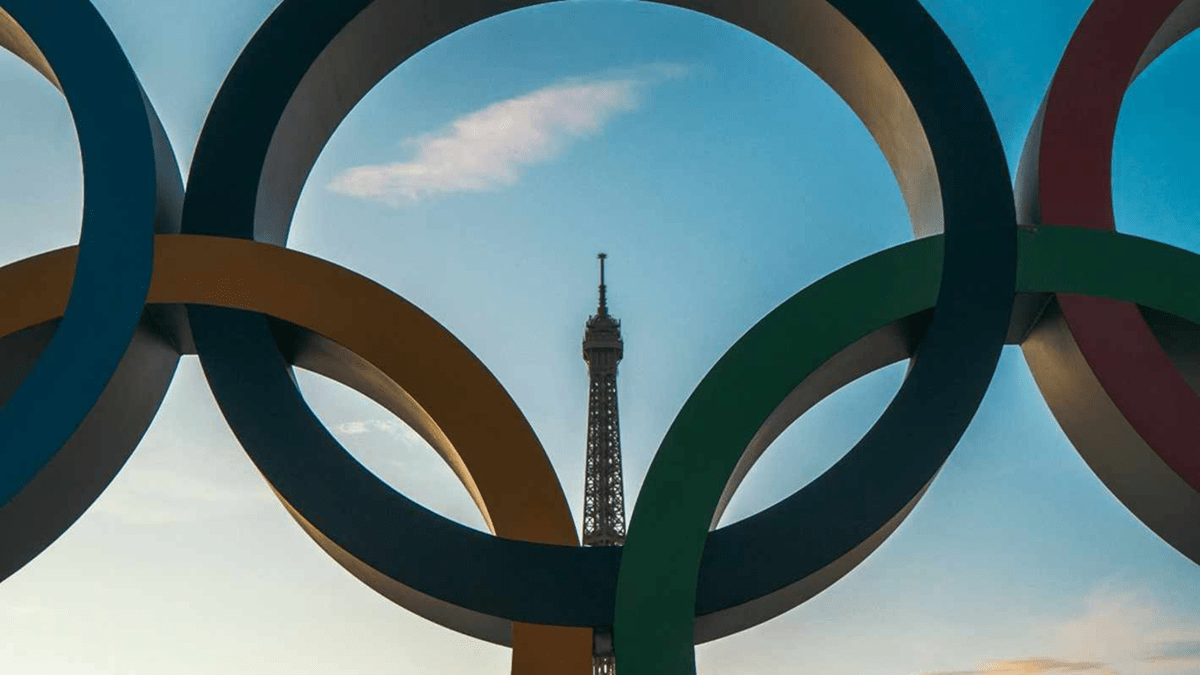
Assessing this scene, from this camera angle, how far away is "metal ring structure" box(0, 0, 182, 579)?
38.8 ft

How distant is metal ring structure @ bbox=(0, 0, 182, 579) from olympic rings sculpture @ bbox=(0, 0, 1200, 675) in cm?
2

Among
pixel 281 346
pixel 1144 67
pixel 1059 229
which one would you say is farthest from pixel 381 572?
pixel 1144 67

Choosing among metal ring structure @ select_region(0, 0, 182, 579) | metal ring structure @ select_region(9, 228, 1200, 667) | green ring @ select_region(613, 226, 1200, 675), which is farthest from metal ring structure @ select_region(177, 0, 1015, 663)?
metal ring structure @ select_region(0, 0, 182, 579)

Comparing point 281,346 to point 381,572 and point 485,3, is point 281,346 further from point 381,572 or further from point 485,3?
point 485,3

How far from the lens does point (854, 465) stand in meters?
12.1

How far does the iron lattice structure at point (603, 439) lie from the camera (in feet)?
124

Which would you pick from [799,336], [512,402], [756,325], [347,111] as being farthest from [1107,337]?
[347,111]

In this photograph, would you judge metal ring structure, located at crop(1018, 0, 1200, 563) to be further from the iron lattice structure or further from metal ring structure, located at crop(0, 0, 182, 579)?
the iron lattice structure

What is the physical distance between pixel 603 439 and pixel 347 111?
24.0 metres

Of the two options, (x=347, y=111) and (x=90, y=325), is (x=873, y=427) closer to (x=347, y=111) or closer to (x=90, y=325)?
(x=347, y=111)

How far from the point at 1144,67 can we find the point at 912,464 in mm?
5187

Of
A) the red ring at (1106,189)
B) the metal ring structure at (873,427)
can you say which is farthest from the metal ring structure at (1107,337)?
the metal ring structure at (873,427)

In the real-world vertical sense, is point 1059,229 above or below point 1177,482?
above

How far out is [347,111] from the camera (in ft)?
47.5
